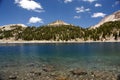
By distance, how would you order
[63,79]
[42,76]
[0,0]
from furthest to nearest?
[42,76] < [63,79] < [0,0]

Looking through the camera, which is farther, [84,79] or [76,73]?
[76,73]

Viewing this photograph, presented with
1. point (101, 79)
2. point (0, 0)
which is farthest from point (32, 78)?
point (0, 0)

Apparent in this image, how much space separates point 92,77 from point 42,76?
7.67 metres

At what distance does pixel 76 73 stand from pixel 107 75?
4.93 metres

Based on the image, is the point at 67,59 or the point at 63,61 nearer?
the point at 63,61

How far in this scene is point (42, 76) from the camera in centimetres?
3369

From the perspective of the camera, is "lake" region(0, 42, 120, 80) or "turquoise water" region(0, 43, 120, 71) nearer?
"lake" region(0, 42, 120, 80)

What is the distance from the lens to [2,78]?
1261 inches

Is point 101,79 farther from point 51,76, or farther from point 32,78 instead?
point 32,78

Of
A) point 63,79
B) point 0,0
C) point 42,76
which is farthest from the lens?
point 42,76

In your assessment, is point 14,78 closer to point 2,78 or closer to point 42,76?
point 2,78

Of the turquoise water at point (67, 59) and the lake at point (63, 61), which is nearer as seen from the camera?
the lake at point (63, 61)

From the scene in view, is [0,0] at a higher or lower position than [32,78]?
higher

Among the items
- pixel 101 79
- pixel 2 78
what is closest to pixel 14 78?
pixel 2 78
